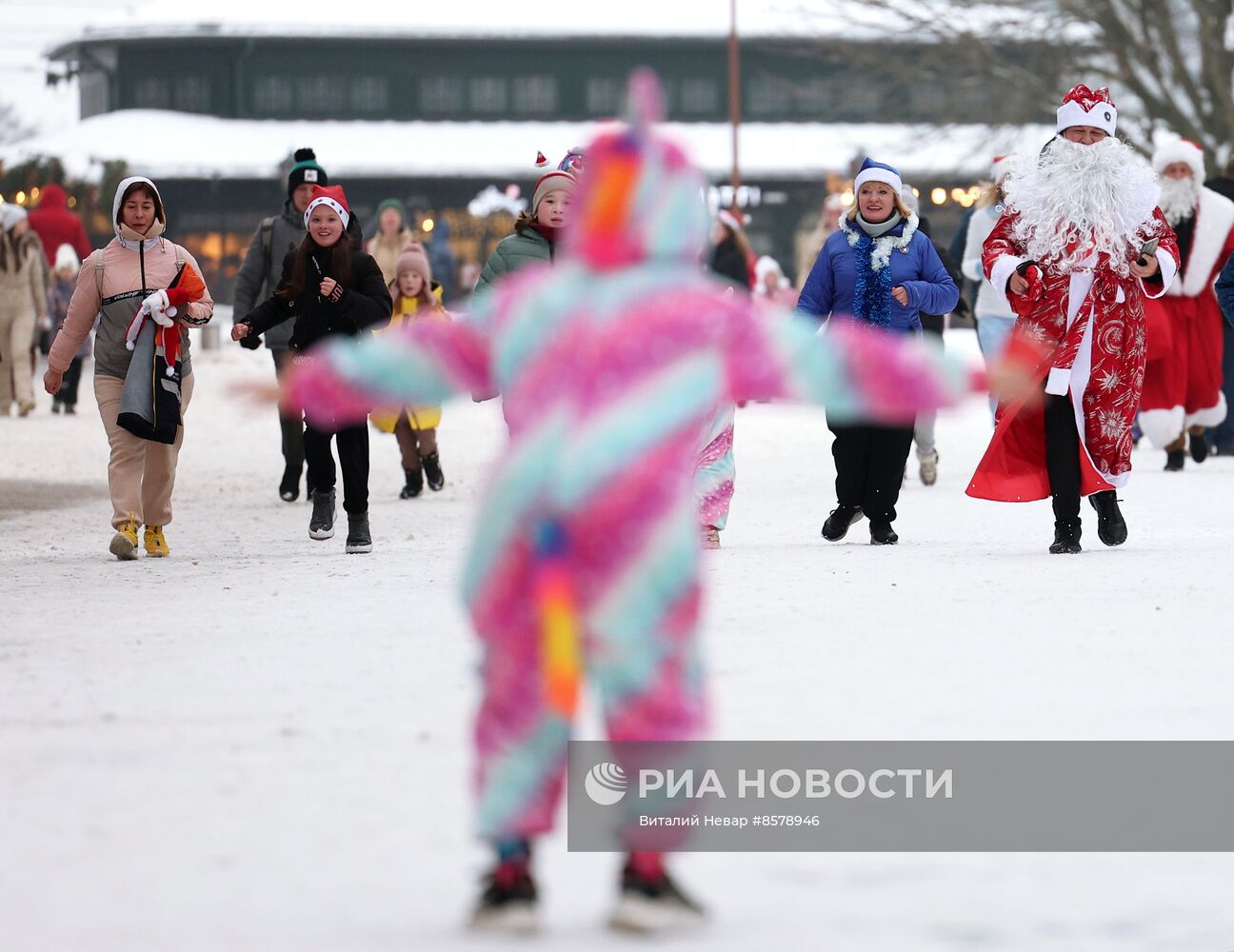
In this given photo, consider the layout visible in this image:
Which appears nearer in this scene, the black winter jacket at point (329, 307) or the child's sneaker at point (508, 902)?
the child's sneaker at point (508, 902)

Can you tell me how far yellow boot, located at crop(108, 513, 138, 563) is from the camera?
10328mm

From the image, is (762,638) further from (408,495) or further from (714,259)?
(714,259)

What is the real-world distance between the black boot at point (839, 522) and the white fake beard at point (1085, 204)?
1.48 metres

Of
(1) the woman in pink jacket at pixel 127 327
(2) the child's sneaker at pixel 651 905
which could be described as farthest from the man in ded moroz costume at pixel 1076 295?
(2) the child's sneaker at pixel 651 905

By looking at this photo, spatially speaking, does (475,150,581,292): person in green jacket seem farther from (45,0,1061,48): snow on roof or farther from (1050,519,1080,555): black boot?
(45,0,1061,48): snow on roof

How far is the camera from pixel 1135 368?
9.57 m

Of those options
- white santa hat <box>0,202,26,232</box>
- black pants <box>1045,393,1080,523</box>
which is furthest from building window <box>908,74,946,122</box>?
black pants <box>1045,393,1080,523</box>

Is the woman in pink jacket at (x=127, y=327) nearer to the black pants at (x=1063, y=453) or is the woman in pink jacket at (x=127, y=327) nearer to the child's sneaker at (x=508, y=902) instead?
the black pants at (x=1063, y=453)

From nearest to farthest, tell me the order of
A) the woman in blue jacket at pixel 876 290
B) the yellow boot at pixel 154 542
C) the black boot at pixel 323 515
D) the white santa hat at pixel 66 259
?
the woman in blue jacket at pixel 876 290
the yellow boot at pixel 154 542
the black boot at pixel 323 515
the white santa hat at pixel 66 259

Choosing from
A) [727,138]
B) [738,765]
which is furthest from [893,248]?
[727,138]

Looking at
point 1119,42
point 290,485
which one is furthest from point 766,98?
point 290,485

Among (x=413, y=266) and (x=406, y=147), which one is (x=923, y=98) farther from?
(x=413, y=266)

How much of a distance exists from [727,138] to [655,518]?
4685cm

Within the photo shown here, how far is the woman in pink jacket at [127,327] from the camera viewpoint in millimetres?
10312
